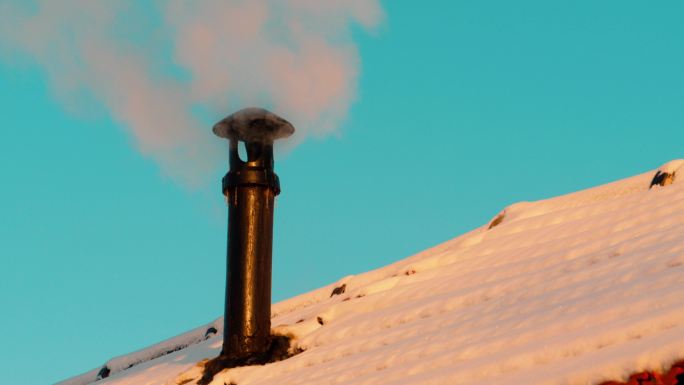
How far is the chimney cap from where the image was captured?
7.43 metres

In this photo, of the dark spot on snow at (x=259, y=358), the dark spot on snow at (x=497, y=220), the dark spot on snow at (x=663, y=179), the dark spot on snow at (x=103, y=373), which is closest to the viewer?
the dark spot on snow at (x=259, y=358)

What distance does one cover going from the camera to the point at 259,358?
6.66 m

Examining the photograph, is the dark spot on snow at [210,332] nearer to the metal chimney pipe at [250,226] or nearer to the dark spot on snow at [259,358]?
the metal chimney pipe at [250,226]

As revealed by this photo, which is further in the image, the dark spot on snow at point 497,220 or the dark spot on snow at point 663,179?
the dark spot on snow at point 497,220

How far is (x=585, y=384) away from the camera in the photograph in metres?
3.46

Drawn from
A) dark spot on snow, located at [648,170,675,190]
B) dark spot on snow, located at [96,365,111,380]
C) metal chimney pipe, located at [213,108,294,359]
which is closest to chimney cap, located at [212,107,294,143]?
metal chimney pipe, located at [213,108,294,359]

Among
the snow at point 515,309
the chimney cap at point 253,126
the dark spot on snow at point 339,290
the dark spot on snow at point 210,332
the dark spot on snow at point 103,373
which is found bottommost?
the snow at point 515,309

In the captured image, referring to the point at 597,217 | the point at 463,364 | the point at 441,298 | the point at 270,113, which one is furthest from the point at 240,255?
the point at 463,364

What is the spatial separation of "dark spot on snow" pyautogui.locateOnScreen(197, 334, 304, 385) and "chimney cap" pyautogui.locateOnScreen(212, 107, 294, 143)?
1.48 metres

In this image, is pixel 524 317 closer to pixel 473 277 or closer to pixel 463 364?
pixel 463 364

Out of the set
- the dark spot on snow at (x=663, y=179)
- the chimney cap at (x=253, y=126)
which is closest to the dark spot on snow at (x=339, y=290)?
the chimney cap at (x=253, y=126)

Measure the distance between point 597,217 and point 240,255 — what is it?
2458 mm

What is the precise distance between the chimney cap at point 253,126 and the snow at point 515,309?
4.32ft

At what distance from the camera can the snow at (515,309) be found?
3.86 metres
